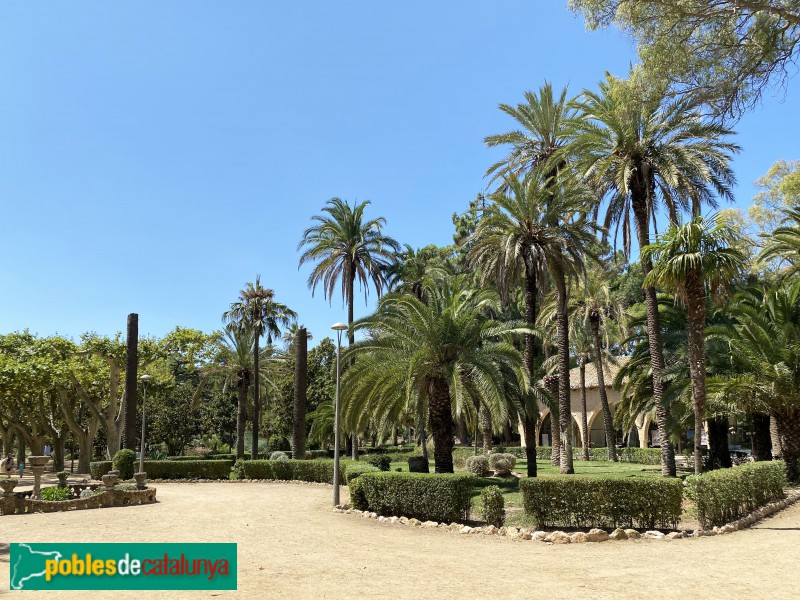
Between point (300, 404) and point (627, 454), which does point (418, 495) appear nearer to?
point (300, 404)

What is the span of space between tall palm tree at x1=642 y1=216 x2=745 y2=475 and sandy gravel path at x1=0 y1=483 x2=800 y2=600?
547 centimetres

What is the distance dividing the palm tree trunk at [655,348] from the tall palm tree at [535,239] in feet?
6.03

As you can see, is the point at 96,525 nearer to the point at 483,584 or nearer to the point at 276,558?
the point at 276,558

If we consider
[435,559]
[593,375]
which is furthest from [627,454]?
[435,559]

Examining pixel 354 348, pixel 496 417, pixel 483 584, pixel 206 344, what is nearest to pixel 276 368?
pixel 206 344

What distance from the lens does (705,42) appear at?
45.5ft

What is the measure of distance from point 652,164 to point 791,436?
10.3 metres

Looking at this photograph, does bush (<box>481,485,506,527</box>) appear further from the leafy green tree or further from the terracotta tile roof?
the terracotta tile roof

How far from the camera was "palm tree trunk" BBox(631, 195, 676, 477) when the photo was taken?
72.4 ft

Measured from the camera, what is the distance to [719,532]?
1238 cm

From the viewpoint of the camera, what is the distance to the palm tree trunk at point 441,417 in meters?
20.2

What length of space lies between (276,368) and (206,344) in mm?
12476

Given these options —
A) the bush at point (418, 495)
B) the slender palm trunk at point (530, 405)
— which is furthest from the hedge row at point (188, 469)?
the bush at point (418, 495)

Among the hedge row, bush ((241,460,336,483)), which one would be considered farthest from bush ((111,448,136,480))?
bush ((241,460,336,483))
